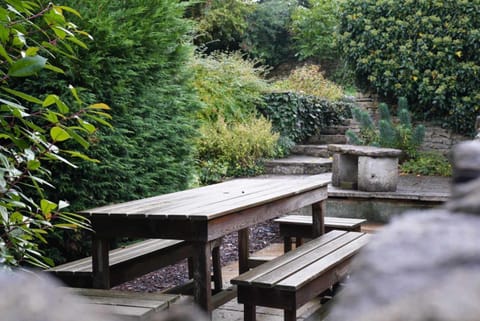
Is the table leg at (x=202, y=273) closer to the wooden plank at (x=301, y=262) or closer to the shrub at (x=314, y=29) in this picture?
the wooden plank at (x=301, y=262)

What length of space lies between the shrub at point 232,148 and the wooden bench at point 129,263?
15.2 feet

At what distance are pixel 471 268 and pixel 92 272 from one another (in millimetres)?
2896

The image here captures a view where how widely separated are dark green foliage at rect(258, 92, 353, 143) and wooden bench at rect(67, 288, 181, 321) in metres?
7.89

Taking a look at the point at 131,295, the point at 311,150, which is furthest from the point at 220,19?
the point at 131,295

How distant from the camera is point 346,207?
6859 mm

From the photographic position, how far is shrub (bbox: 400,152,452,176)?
838 cm

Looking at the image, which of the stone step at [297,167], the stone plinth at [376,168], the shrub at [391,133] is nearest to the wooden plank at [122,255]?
the stone plinth at [376,168]

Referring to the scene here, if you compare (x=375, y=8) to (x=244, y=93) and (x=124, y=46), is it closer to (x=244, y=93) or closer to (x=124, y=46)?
(x=244, y=93)

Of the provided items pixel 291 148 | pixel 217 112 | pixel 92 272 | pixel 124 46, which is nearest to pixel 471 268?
pixel 92 272

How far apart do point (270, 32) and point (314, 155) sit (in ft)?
31.9

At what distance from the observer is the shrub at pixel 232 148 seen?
28.5ft

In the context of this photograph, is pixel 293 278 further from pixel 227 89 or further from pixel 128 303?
pixel 227 89

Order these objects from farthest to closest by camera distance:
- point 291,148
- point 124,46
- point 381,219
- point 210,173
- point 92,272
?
1. point 291,148
2. point 210,173
3. point 381,219
4. point 124,46
5. point 92,272

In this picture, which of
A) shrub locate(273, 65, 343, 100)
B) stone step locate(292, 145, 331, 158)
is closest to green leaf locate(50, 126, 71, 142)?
stone step locate(292, 145, 331, 158)
